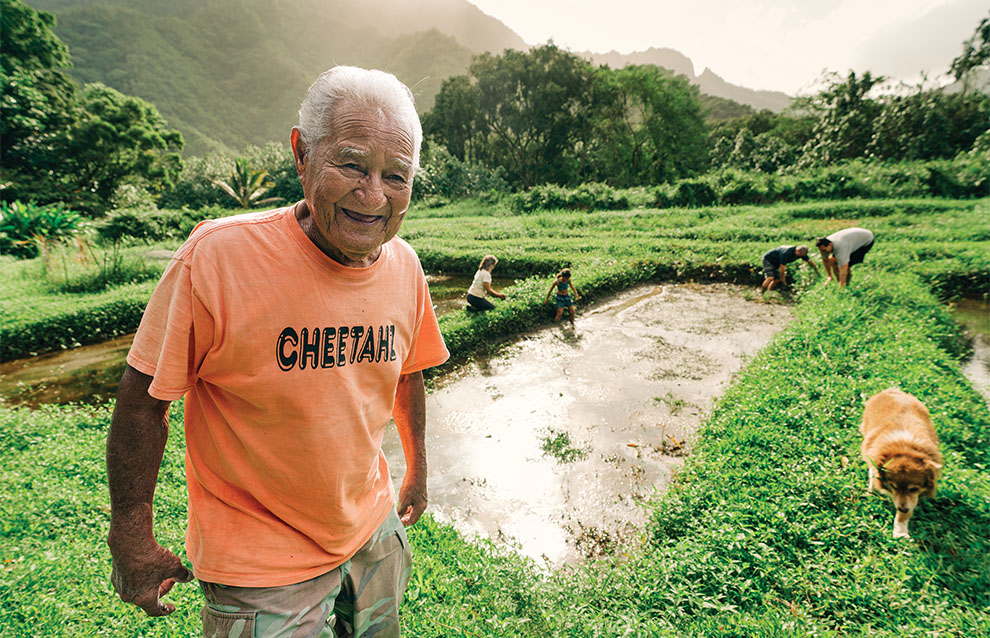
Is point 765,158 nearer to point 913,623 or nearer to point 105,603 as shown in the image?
point 913,623

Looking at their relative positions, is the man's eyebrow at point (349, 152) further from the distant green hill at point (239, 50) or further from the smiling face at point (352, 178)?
the distant green hill at point (239, 50)

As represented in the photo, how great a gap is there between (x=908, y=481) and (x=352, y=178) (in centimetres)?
350

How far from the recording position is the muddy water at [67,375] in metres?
5.93

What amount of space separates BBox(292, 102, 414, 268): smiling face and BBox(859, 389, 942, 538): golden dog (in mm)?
3380

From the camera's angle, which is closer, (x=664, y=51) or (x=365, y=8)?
(x=365, y=8)

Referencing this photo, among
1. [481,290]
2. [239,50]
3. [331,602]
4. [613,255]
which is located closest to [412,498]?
[331,602]

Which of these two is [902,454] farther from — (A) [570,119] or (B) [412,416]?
(A) [570,119]

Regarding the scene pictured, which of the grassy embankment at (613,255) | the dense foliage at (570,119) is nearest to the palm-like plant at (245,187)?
the dense foliage at (570,119)

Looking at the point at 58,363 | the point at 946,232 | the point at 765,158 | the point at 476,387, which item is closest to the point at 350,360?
the point at 476,387

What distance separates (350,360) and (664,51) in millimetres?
192786

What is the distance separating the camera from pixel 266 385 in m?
1.06

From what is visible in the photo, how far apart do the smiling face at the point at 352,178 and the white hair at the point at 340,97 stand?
16mm

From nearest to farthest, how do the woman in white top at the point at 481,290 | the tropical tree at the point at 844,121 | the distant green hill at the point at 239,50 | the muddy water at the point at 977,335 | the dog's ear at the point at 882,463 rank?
the dog's ear at the point at 882,463
the muddy water at the point at 977,335
the woman in white top at the point at 481,290
the tropical tree at the point at 844,121
the distant green hill at the point at 239,50

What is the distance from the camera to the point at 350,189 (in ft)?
3.76
